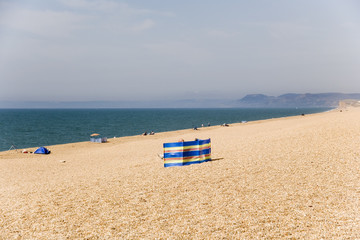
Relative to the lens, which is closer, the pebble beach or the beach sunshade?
the pebble beach

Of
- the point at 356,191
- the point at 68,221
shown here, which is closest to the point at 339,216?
the point at 356,191

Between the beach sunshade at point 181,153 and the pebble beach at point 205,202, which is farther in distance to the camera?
the beach sunshade at point 181,153

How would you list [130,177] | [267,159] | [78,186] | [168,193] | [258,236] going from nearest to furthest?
[258,236], [168,193], [78,186], [130,177], [267,159]

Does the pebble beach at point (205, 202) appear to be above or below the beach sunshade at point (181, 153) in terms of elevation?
below

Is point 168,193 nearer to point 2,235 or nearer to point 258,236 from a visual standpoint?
point 258,236

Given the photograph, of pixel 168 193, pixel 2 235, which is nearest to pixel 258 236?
pixel 168 193

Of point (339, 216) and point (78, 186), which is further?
point (78, 186)

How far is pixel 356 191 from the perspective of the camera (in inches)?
369

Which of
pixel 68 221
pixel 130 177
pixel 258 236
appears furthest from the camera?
pixel 130 177

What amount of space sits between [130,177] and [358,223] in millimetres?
8950

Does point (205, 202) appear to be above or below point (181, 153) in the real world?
below

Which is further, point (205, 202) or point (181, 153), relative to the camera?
point (181, 153)

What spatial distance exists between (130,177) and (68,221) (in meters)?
4.74

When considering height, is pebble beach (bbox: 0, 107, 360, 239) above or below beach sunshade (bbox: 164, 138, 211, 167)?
below
